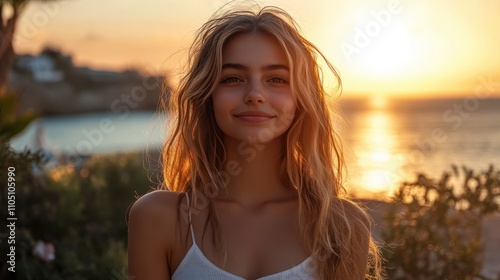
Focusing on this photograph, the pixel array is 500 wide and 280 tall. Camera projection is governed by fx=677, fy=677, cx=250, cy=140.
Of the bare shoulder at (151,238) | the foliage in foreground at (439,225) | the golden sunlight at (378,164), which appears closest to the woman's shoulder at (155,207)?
the bare shoulder at (151,238)

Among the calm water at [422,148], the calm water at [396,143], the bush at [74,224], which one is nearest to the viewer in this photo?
the bush at [74,224]

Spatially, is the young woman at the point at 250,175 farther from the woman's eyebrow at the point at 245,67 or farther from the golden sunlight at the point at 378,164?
the golden sunlight at the point at 378,164

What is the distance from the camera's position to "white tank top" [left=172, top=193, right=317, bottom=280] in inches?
83.6

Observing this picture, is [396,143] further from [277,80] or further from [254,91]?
[254,91]

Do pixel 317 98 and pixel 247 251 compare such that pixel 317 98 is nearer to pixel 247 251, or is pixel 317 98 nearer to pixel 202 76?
pixel 202 76

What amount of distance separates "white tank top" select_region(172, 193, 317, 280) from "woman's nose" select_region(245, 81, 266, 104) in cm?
48

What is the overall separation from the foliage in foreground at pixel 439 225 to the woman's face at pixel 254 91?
5.34 feet

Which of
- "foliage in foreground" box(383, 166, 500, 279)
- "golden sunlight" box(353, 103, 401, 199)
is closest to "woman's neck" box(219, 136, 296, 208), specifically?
"foliage in foreground" box(383, 166, 500, 279)

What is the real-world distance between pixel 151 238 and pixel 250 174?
0.41 meters

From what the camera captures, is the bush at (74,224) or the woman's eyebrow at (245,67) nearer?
the woman's eyebrow at (245,67)

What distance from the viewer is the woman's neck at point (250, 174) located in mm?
2338

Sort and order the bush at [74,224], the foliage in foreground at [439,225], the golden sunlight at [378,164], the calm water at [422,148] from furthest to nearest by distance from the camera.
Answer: the calm water at [422,148]
the golden sunlight at [378,164]
the bush at [74,224]
the foliage in foreground at [439,225]

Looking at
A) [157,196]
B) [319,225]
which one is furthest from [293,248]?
[157,196]

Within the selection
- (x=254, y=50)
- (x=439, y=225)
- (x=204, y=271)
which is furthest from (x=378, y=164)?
(x=204, y=271)
